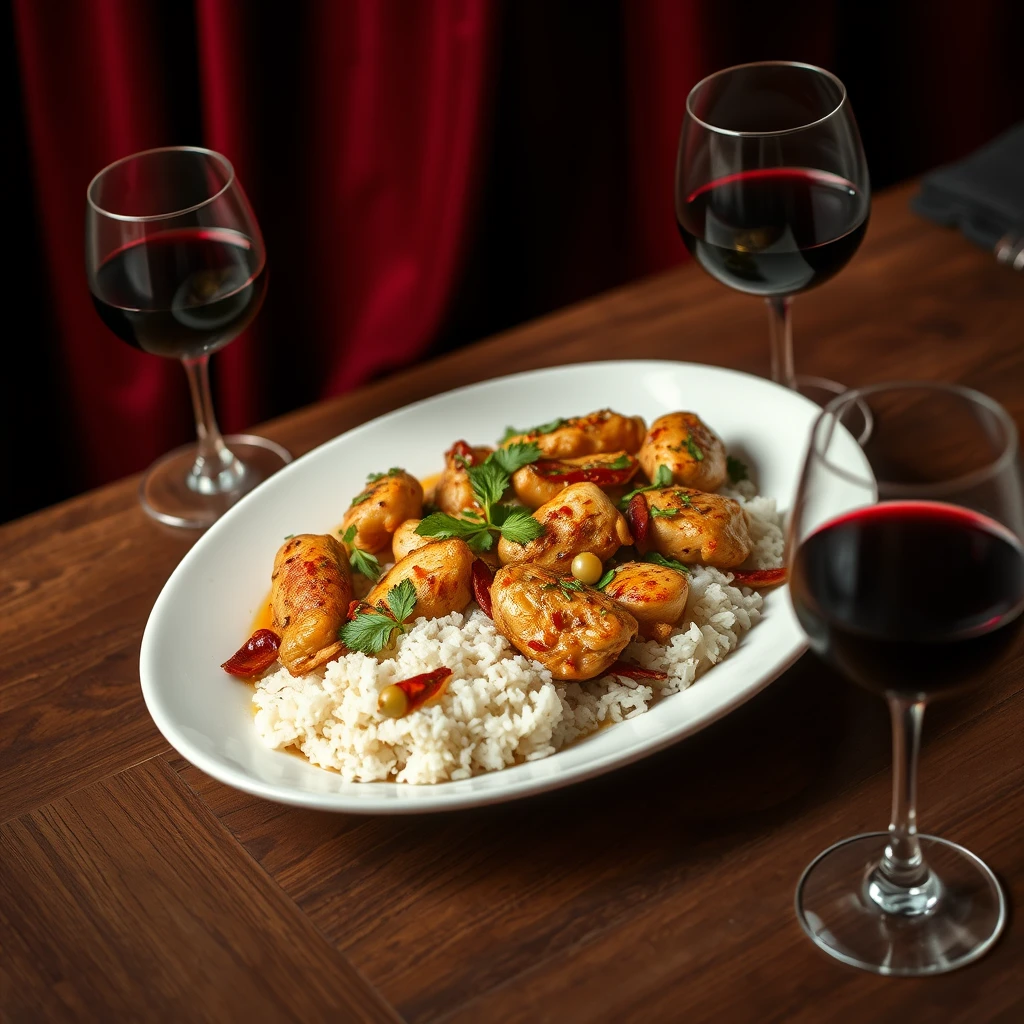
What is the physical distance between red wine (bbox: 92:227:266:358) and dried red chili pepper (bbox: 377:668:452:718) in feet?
1.79

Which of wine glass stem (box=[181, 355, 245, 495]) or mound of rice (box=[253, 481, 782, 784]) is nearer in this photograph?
mound of rice (box=[253, 481, 782, 784])

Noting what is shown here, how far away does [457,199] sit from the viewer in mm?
2514

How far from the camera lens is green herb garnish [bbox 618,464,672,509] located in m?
1.29

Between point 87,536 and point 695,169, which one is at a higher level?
point 695,169

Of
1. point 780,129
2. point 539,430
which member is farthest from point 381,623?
point 780,129

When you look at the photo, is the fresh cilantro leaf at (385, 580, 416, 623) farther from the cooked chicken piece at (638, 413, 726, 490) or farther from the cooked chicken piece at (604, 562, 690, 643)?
the cooked chicken piece at (638, 413, 726, 490)

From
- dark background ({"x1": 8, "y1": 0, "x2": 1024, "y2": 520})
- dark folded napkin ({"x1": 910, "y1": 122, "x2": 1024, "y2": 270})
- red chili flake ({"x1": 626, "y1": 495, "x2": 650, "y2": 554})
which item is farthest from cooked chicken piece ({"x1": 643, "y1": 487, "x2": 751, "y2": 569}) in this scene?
dark background ({"x1": 8, "y1": 0, "x2": 1024, "y2": 520})

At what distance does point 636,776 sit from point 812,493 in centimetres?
40

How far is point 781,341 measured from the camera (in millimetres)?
1559

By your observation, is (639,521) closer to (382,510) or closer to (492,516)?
(492,516)

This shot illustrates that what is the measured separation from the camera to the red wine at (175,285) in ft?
4.60

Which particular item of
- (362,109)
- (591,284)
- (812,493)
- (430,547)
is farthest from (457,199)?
(812,493)

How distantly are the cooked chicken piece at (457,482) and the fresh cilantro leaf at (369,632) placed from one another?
0.65 ft

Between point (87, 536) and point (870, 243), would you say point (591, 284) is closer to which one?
point (870, 243)
